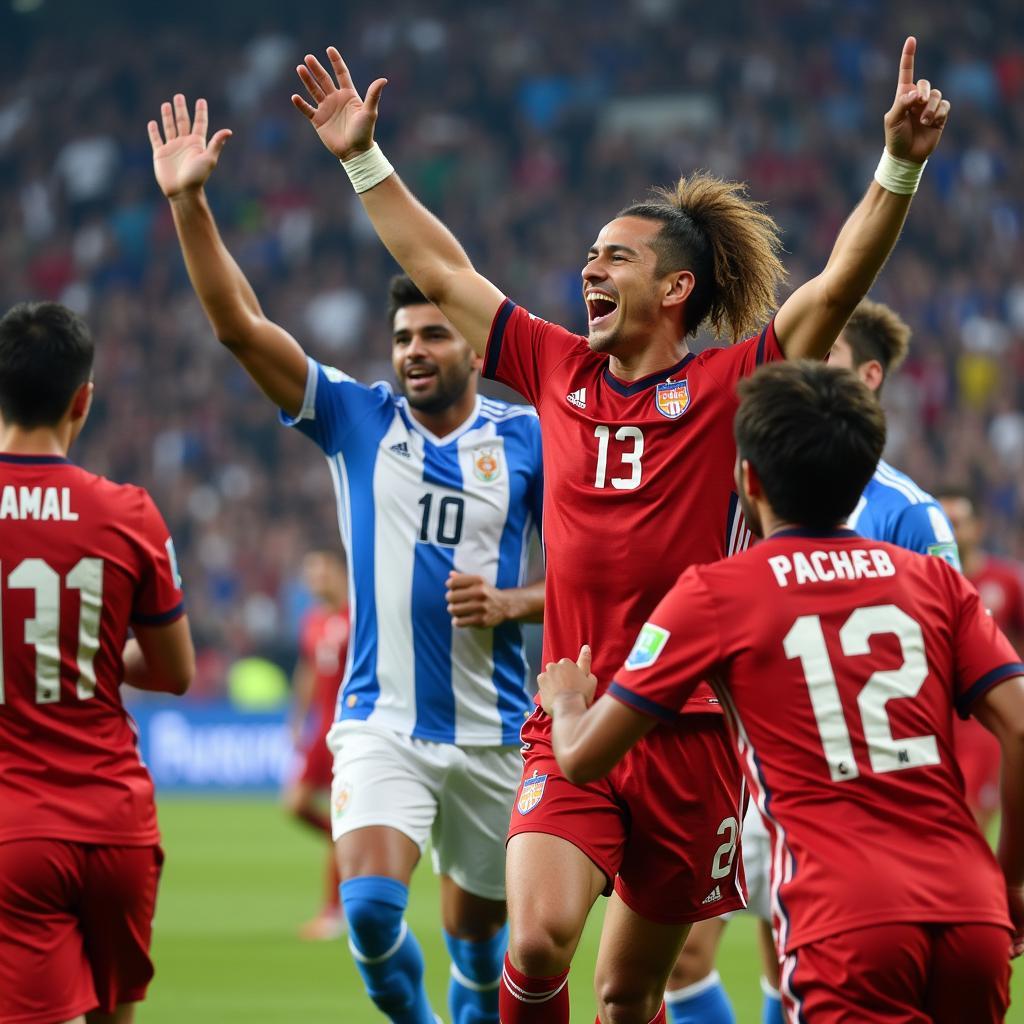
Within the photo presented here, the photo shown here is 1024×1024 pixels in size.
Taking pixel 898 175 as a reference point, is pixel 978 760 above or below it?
below

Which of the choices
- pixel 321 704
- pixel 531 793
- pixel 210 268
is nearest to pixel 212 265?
pixel 210 268

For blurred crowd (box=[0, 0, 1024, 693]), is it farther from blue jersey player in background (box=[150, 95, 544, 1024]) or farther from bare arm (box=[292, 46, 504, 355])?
bare arm (box=[292, 46, 504, 355])

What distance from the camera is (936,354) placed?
74.3 feet

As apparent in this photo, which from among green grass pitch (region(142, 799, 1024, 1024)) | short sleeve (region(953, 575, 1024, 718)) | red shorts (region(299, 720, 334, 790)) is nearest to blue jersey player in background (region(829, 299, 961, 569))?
short sleeve (region(953, 575, 1024, 718))

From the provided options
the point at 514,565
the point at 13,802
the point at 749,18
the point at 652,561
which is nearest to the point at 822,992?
the point at 652,561

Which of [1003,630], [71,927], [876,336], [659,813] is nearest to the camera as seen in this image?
[71,927]

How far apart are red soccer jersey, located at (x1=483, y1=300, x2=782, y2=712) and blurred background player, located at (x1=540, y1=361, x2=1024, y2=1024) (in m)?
0.94

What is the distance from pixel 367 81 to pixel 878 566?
2516 centimetres

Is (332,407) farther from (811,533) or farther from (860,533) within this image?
(811,533)

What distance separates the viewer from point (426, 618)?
6113 millimetres

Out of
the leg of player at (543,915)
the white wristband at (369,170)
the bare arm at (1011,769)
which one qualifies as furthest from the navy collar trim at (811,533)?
the white wristband at (369,170)

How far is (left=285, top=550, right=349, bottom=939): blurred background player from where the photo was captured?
10.6 metres

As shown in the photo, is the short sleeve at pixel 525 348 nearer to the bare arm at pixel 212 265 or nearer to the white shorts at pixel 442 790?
the bare arm at pixel 212 265

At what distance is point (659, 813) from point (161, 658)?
1.38m
